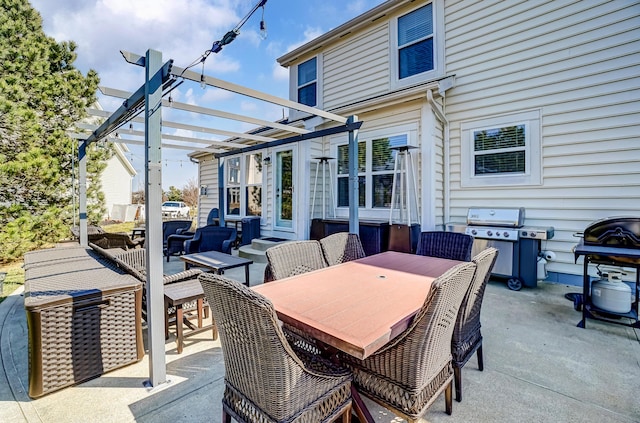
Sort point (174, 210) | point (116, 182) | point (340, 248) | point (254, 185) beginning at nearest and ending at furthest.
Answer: point (340, 248) < point (254, 185) < point (116, 182) < point (174, 210)

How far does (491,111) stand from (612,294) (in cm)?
325

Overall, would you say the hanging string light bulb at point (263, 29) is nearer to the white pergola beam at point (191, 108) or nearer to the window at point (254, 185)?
the white pergola beam at point (191, 108)

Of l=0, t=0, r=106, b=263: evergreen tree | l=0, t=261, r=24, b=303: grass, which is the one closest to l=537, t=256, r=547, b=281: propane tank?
l=0, t=261, r=24, b=303: grass

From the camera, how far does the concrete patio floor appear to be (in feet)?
6.24

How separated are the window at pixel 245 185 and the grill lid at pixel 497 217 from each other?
218 inches

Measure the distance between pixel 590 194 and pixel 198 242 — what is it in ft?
21.7

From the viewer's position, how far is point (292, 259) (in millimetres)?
2613

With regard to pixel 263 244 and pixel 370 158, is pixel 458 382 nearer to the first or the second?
pixel 370 158

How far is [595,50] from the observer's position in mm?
4324

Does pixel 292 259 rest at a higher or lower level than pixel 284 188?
lower

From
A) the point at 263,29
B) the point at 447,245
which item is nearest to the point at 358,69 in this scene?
the point at 263,29

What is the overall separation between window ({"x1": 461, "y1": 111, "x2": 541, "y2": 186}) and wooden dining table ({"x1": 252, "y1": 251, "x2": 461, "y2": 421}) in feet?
10.4

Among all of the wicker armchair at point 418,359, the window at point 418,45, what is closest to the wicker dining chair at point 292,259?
the wicker armchair at point 418,359

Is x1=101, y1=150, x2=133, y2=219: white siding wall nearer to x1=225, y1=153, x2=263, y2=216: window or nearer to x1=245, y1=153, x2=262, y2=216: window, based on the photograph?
x1=225, y1=153, x2=263, y2=216: window
